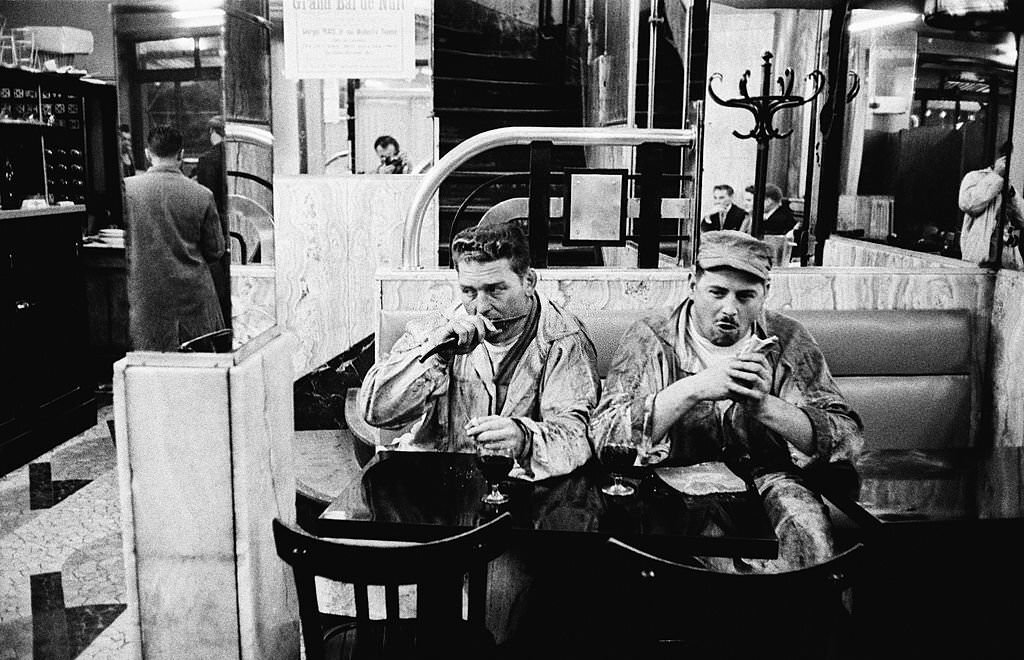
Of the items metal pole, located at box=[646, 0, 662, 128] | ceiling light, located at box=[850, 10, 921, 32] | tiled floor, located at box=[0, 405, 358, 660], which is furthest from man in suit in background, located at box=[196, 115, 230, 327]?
metal pole, located at box=[646, 0, 662, 128]

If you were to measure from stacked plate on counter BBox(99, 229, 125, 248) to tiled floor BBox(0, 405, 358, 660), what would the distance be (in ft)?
6.93

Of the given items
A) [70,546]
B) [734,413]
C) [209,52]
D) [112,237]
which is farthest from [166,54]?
[112,237]

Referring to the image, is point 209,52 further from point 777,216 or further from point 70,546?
point 777,216

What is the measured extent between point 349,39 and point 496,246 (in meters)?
2.39

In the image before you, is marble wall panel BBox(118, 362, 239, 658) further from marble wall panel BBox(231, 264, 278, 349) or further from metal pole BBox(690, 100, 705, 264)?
metal pole BBox(690, 100, 705, 264)

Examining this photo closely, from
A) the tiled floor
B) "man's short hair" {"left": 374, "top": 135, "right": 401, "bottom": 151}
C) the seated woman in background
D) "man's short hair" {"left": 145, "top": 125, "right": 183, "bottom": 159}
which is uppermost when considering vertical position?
"man's short hair" {"left": 374, "top": 135, "right": 401, "bottom": 151}

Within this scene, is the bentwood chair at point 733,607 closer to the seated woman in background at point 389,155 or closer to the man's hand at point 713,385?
the man's hand at point 713,385

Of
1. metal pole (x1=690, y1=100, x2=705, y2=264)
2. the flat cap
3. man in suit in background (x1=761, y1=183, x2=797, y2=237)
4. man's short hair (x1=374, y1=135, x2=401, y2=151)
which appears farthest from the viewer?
man's short hair (x1=374, y1=135, x2=401, y2=151)

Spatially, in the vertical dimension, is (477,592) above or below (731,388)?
below

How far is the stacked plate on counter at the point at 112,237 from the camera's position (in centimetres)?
692

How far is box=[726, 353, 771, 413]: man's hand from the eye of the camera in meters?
2.53

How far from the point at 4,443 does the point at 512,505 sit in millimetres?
3982

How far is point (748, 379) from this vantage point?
8.30ft

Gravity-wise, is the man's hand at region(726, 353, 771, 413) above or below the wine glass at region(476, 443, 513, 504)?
above
